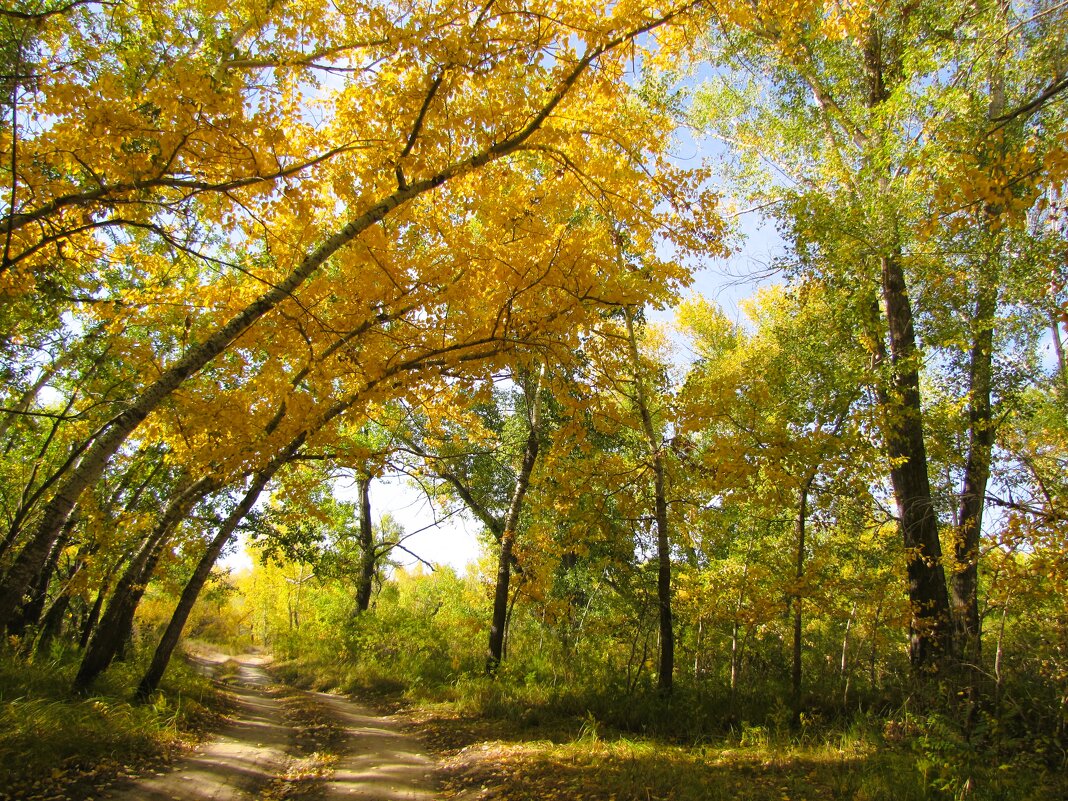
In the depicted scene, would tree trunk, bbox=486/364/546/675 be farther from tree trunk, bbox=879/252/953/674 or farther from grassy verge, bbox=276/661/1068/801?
tree trunk, bbox=879/252/953/674

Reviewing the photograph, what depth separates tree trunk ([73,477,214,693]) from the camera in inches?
282

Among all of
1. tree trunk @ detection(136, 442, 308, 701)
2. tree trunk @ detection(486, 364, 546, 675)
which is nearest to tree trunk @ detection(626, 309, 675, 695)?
tree trunk @ detection(486, 364, 546, 675)

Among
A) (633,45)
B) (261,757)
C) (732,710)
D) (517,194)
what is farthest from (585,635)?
(633,45)

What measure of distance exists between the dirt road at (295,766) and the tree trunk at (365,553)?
6213 millimetres

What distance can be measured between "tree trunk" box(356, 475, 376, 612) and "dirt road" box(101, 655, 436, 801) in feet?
20.4

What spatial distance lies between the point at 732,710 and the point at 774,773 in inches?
101

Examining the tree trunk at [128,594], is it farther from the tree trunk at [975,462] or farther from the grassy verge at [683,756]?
the tree trunk at [975,462]

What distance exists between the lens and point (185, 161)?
4.56 meters

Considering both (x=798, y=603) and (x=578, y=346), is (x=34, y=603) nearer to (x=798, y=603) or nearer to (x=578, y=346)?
(x=578, y=346)

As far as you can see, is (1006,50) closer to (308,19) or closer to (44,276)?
(308,19)

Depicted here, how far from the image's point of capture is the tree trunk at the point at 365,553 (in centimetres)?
1514

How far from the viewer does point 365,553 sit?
49.9ft

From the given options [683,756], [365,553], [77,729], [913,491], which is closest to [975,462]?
[913,491]

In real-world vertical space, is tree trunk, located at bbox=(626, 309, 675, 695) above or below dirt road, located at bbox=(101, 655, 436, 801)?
above
